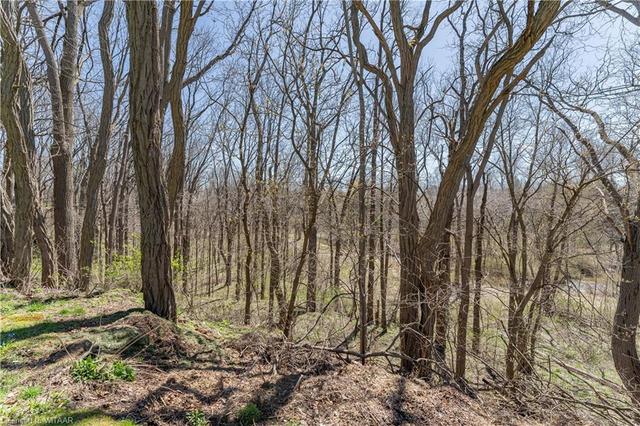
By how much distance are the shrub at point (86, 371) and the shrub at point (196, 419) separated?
2.70 feet

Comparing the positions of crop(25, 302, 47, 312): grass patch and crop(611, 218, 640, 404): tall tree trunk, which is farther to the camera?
crop(611, 218, 640, 404): tall tree trunk

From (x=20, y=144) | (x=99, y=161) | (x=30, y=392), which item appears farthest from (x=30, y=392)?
(x=99, y=161)

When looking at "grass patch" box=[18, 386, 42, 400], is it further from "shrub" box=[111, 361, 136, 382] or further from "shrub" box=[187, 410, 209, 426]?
"shrub" box=[187, 410, 209, 426]

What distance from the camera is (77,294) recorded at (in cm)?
488

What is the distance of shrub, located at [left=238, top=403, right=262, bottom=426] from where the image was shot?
2.34 meters

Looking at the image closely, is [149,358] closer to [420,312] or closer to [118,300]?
[118,300]

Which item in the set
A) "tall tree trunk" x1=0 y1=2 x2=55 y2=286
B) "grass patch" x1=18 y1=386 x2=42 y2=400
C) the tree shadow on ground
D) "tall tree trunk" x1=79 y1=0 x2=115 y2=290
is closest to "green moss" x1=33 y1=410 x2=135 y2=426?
"grass patch" x1=18 y1=386 x2=42 y2=400

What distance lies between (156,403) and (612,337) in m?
7.38

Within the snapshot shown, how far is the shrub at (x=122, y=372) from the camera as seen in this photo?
2.55 meters

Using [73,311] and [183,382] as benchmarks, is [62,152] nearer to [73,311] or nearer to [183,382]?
[73,311]

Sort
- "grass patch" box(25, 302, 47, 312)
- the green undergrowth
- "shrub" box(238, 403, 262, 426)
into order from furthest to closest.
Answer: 1. "grass patch" box(25, 302, 47, 312)
2. "shrub" box(238, 403, 262, 426)
3. the green undergrowth

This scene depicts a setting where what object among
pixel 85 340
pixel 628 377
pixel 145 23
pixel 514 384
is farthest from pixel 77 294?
pixel 628 377

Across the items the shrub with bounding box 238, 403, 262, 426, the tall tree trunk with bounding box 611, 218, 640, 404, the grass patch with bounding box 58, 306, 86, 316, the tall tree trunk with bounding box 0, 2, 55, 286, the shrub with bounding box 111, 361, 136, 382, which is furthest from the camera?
the tall tree trunk with bounding box 611, 218, 640, 404

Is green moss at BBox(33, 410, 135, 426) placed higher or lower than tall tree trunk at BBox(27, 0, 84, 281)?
lower
